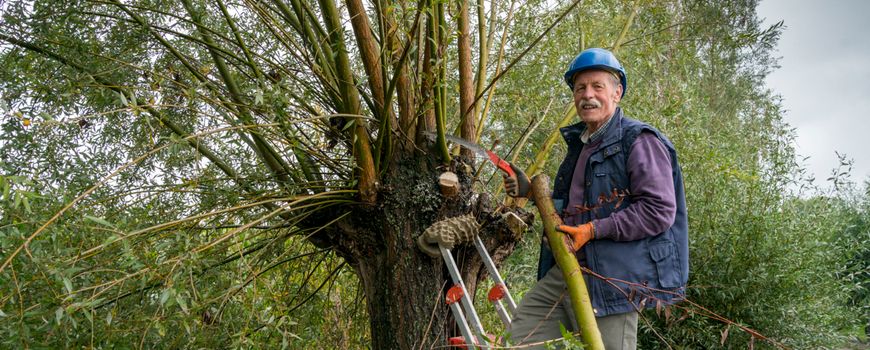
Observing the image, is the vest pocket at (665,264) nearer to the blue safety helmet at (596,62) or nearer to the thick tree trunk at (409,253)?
the blue safety helmet at (596,62)

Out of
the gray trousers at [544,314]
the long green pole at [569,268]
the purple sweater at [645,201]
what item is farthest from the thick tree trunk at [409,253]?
the purple sweater at [645,201]

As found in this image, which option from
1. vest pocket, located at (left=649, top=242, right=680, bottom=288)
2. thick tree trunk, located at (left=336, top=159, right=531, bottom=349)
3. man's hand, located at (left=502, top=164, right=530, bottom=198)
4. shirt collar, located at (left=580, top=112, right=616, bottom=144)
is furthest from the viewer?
thick tree trunk, located at (left=336, top=159, right=531, bottom=349)

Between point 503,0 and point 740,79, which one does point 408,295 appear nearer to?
point 503,0

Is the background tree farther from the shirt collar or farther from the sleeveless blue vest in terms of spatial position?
the shirt collar

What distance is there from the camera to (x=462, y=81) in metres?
4.30

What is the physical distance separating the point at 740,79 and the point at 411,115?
15547 millimetres

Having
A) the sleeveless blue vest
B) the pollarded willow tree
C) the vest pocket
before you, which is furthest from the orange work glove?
the pollarded willow tree

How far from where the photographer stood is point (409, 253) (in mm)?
3773

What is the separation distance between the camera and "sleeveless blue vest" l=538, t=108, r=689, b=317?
296cm

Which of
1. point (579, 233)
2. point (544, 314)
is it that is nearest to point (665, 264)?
point (579, 233)

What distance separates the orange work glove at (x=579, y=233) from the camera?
2.88 metres

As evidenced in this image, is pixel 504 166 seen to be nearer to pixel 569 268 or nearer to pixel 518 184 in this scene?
pixel 518 184

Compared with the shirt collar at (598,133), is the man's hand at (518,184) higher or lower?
lower

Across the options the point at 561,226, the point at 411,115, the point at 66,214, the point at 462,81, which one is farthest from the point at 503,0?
the point at 66,214
